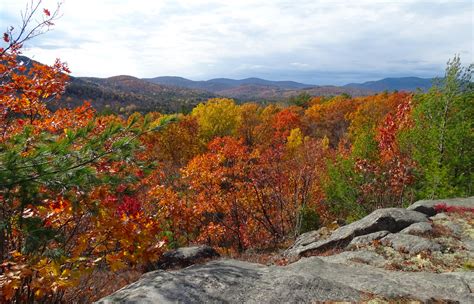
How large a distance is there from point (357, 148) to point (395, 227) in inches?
454

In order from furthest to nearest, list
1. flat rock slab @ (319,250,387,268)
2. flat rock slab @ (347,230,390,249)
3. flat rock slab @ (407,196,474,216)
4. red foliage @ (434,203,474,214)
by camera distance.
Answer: flat rock slab @ (407,196,474,216) < red foliage @ (434,203,474,214) < flat rock slab @ (347,230,390,249) < flat rock slab @ (319,250,387,268)

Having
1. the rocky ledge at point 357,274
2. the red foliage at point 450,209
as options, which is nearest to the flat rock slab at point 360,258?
the rocky ledge at point 357,274

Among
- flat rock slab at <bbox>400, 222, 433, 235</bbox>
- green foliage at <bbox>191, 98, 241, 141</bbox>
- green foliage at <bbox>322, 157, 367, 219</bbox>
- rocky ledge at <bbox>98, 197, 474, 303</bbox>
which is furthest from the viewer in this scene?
green foliage at <bbox>191, 98, 241, 141</bbox>

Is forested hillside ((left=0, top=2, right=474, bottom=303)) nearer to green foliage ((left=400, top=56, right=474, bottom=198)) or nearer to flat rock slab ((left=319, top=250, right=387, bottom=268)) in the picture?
green foliage ((left=400, top=56, right=474, bottom=198))

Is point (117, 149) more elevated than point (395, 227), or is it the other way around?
point (117, 149)

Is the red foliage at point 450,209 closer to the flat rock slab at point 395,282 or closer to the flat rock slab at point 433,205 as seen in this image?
the flat rock slab at point 433,205

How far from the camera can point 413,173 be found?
18.5 metres

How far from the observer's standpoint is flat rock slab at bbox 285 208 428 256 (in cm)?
1125

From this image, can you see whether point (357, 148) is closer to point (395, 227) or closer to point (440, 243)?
point (395, 227)

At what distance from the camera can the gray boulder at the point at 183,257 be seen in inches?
448

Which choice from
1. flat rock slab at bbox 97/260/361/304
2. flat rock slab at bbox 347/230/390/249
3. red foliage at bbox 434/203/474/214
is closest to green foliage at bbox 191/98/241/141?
red foliage at bbox 434/203/474/214

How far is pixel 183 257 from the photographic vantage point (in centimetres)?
1153

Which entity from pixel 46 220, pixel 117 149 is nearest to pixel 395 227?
pixel 117 149

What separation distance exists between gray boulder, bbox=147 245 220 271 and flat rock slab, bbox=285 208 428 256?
9.21 feet
